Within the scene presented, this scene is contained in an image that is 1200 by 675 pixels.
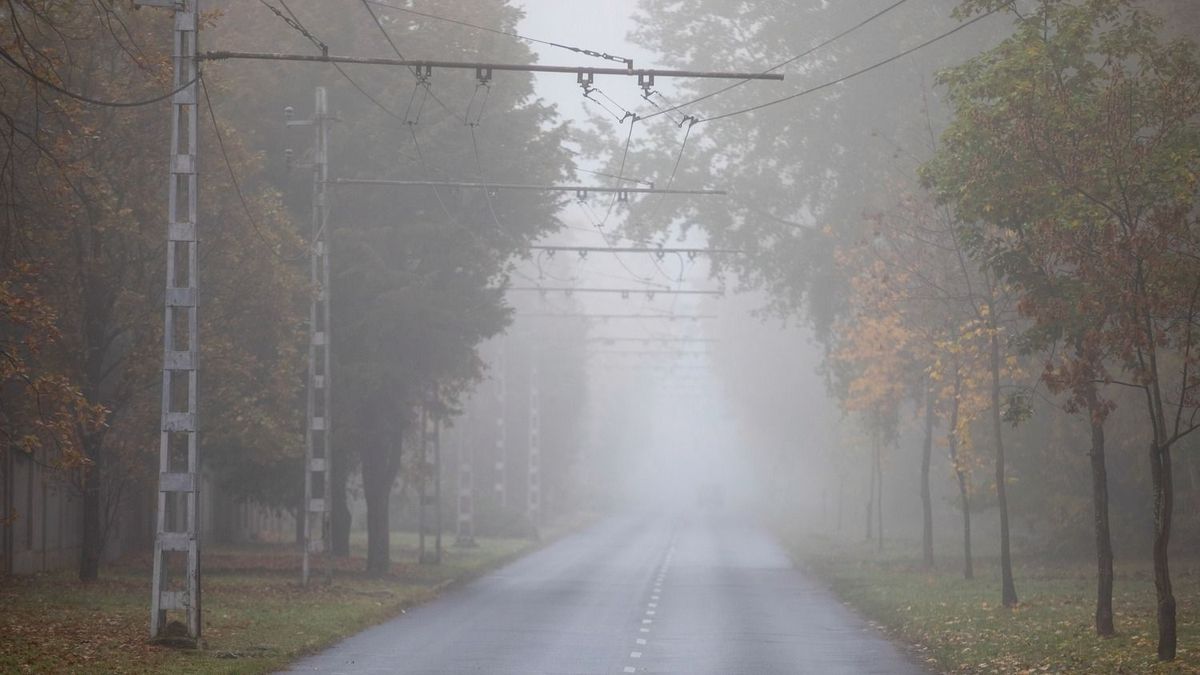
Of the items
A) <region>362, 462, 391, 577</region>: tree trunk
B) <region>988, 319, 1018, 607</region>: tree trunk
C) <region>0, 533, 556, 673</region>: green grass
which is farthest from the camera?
<region>362, 462, 391, 577</region>: tree trunk

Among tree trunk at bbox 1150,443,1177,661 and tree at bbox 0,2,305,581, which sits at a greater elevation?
tree at bbox 0,2,305,581

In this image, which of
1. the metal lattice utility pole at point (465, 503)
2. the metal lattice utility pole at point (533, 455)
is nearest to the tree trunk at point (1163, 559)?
the metal lattice utility pole at point (465, 503)

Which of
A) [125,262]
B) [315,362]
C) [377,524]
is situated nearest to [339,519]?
[377,524]

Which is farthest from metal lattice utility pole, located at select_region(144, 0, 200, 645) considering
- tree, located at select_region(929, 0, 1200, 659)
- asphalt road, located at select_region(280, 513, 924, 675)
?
tree, located at select_region(929, 0, 1200, 659)

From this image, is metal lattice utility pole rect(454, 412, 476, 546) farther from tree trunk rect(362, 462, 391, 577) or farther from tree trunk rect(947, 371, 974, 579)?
tree trunk rect(947, 371, 974, 579)

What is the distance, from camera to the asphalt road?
2095cm

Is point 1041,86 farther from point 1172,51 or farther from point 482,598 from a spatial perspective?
point 482,598

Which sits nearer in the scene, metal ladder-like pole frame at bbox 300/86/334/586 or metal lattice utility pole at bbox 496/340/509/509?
metal ladder-like pole frame at bbox 300/86/334/586

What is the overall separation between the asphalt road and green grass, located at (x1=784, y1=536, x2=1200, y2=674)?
2.62 feet

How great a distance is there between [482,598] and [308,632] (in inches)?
398

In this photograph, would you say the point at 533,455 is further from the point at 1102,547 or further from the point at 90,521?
the point at 1102,547

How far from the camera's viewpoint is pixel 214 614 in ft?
88.0

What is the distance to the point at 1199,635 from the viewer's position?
2255cm

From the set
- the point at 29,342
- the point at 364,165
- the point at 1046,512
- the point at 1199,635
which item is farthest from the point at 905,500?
the point at 29,342
